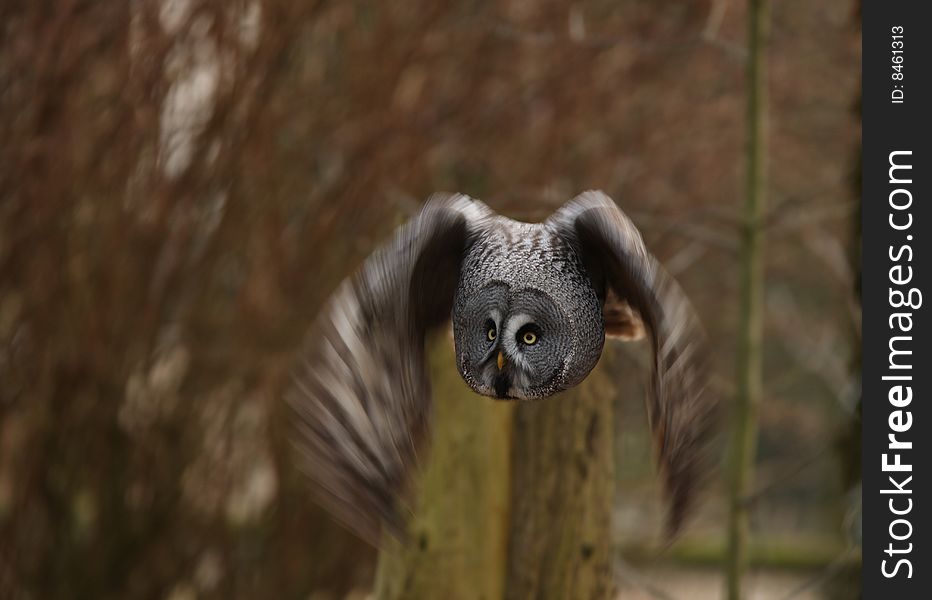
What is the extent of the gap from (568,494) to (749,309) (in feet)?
2.47

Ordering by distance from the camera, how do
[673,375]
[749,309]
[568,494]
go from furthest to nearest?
[749,309], [568,494], [673,375]

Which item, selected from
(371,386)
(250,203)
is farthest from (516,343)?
(250,203)

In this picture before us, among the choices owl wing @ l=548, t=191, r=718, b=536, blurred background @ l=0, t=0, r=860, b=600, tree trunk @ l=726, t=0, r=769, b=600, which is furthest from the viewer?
blurred background @ l=0, t=0, r=860, b=600

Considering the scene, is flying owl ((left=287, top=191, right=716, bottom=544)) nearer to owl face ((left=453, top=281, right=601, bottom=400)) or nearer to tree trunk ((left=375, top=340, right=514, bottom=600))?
owl face ((left=453, top=281, right=601, bottom=400))

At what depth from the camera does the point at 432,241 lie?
165 centimetres

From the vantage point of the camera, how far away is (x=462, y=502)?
2299 mm

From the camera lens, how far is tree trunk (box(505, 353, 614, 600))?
225 cm

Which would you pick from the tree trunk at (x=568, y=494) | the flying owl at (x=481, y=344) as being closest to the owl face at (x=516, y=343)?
the flying owl at (x=481, y=344)

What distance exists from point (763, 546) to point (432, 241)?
4.97 m

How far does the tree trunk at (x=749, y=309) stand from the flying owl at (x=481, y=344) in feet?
3.69

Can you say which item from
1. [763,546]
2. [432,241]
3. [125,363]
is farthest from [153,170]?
[763,546]

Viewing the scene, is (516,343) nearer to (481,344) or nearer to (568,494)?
(481,344)

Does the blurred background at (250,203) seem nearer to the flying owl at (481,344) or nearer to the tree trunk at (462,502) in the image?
the tree trunk at (462,502)

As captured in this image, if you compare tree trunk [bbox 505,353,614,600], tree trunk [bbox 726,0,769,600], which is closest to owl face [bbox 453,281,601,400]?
tree trunk [bbox 505,353,614,600]
